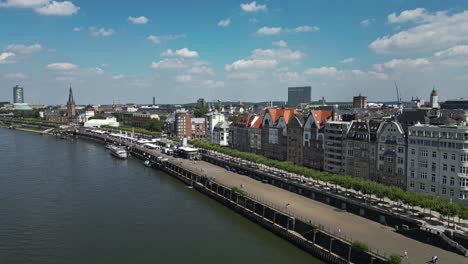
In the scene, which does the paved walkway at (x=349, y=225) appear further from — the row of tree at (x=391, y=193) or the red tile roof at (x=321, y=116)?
the red tile roof at (x=321, y=116)

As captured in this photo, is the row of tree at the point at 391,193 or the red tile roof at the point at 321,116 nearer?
the row of tree at the point at 391,193

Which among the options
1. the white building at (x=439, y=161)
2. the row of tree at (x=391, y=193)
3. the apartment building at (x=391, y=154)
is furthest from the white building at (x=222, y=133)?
the white building at (x=439, y=161)

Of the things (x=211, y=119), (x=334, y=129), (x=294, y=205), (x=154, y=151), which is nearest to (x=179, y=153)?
(x=154, y=151)

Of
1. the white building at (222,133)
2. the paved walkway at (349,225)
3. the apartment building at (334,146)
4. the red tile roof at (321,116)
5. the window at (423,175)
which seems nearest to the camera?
the paved walkway at (349,225)

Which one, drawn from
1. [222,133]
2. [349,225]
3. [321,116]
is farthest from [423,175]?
[222,133]

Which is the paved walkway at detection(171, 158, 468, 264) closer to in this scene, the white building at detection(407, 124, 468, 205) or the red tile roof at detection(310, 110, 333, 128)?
the white building at detection(407, 124, 468, 205)
